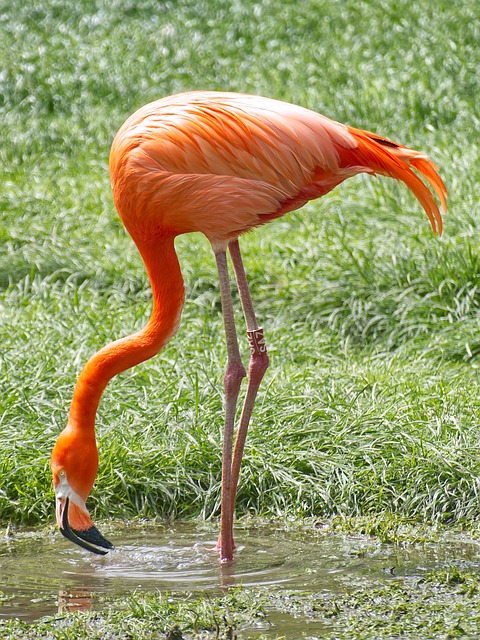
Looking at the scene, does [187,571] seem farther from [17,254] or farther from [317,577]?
[17,254]

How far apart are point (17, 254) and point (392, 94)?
3.67 meters

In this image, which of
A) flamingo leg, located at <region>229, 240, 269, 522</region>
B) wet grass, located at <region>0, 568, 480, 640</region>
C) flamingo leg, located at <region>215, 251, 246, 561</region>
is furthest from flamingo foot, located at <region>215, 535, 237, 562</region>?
wet grass, located at <region>0, 568, 480, 640</region>

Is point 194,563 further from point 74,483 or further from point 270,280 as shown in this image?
point 270,280

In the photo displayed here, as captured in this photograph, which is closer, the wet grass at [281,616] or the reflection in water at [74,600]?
the wet grass at [281,616]

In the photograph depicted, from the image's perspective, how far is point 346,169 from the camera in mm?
4180

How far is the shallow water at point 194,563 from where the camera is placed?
148 inches

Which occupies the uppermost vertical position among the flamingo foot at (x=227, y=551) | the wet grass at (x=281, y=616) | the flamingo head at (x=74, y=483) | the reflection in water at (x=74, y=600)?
the flamingo head at (x=74, y=483)

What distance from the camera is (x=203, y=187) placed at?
13.1 ft

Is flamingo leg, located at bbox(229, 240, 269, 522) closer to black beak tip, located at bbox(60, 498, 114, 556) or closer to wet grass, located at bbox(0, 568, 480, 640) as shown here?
Result: black beak tip, located at bbox(60, 498, 114, 556)

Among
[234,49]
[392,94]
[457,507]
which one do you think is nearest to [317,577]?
[457,507]

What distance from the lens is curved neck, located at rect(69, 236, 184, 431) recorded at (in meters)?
3.99

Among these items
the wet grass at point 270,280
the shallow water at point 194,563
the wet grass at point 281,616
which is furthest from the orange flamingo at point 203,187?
the wet grass at point 270,280

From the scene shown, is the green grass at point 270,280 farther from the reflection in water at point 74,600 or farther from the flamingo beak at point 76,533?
the reflection in water at point 74,600

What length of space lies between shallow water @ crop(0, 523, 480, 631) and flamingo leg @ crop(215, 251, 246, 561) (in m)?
0.10
